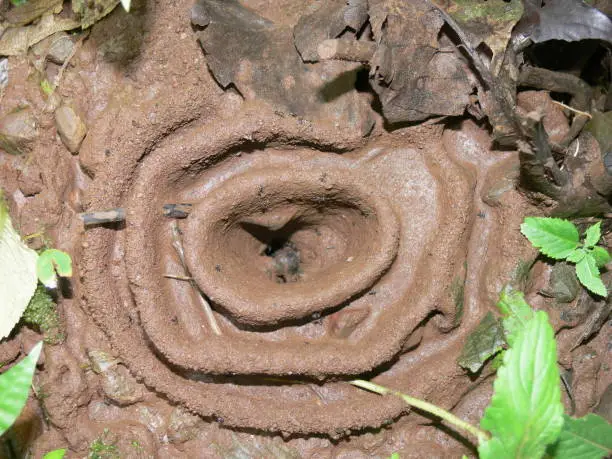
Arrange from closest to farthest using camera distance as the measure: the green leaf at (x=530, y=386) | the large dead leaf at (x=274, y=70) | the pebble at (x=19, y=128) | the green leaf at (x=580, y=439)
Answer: the green leaf at (x=530, y=386) → the green leaf at (x=580, y=439) → the large dead leaf at (x=274, y=70) → the pebble at (x=19, y=128)

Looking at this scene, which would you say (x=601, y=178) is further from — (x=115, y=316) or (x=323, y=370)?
(x=115, y=316)

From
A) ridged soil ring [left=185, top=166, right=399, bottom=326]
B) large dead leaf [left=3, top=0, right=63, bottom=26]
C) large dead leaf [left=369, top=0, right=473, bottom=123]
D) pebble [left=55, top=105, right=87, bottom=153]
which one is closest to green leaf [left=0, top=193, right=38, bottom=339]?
pebble [left=55, top=105, right=87, bottom=153]

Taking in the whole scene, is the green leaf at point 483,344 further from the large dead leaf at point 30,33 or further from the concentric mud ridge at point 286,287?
the large dead leaf at point 30,33

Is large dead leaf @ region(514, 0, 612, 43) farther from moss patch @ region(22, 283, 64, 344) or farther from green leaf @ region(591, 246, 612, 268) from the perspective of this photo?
moss patch @ region(22, 283, 64, 344)

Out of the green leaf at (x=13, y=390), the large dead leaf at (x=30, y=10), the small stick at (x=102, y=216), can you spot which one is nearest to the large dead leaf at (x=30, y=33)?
the large dead leaf at (x=30, y=10)

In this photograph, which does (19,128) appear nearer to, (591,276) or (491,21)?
(491,21)
